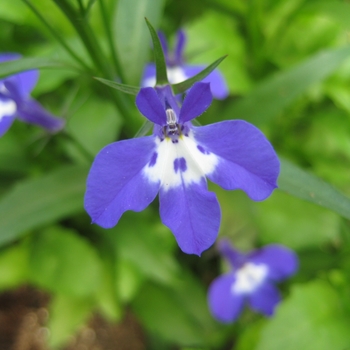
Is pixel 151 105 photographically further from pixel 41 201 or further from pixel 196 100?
pixel 41 201

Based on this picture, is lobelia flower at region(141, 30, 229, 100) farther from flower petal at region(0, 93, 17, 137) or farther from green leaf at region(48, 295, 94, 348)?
green leaf at region(48, 295, 94, 348)

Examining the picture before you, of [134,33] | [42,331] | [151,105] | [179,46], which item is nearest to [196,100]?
[151,105]

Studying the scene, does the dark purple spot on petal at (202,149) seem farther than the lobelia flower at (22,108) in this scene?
No

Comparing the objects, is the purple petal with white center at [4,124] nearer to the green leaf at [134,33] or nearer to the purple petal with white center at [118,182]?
the green leaf at [134,33]

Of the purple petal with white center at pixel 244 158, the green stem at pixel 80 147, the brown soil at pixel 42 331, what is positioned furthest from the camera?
the brown soil at pixel 42 331

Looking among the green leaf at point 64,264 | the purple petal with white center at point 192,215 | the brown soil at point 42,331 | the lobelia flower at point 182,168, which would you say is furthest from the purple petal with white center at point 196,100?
the brown soil at point 42,331

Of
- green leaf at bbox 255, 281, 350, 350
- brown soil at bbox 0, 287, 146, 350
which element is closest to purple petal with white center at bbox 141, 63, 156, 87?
green leaf at bbox 255, 281, 350, 350

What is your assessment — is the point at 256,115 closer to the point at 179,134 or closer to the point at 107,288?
the point at 179,134
